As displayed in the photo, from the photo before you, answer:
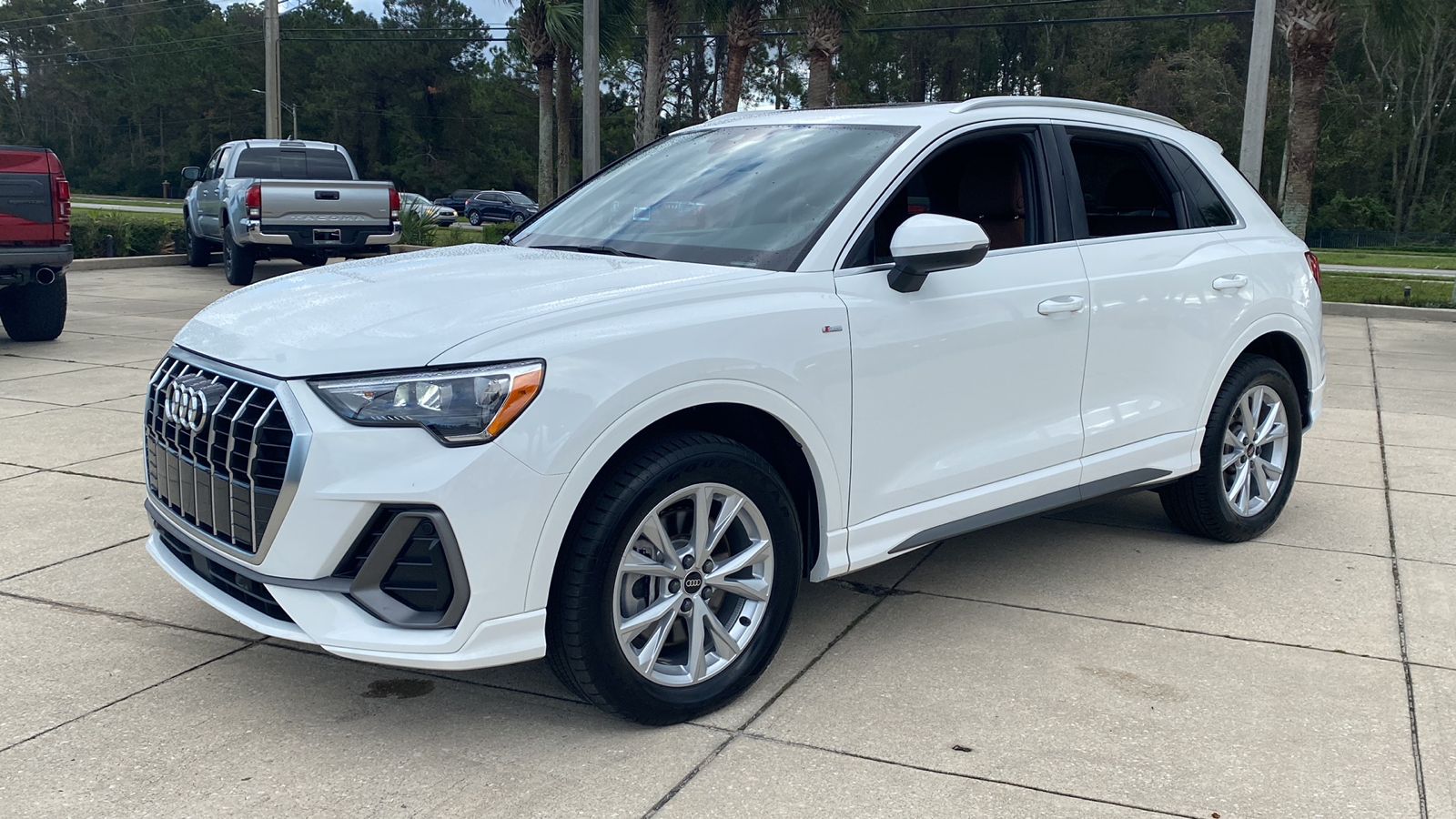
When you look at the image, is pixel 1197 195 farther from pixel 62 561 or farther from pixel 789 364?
pixel 62 561

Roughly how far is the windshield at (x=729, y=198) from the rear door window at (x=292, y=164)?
14.0 m

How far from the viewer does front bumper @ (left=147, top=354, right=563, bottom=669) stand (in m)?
3.07

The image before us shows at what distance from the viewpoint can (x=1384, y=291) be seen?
730 inches

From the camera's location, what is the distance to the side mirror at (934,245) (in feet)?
12.5

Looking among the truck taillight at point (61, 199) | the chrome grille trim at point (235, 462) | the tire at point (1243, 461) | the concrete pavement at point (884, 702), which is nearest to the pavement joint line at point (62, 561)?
the concrete pavement at point (884, 702)

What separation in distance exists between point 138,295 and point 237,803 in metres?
13.6

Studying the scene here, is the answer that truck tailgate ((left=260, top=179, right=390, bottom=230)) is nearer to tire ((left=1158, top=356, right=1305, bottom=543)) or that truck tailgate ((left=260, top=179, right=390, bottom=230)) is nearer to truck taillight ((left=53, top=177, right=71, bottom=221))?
truck taillight ((left=53, top=177, right=71, bottom=221))

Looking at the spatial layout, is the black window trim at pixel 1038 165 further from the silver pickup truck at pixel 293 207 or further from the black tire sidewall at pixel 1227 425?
the silver pickup truck at pixel 293 207

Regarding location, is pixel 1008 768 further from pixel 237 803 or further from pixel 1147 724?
pixel 237 803

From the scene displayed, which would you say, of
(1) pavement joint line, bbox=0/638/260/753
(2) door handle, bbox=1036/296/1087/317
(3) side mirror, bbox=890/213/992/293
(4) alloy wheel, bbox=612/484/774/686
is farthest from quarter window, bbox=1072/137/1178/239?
(1) pavement joint line, bbox=0/638/260/753

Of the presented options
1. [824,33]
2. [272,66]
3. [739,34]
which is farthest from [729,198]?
[272,66]

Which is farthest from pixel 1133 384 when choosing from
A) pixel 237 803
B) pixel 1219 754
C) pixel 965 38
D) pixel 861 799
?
pixel 965 38

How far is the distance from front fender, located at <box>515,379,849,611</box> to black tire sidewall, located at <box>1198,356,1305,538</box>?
2.12 metres

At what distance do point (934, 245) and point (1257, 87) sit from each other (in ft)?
38.8
